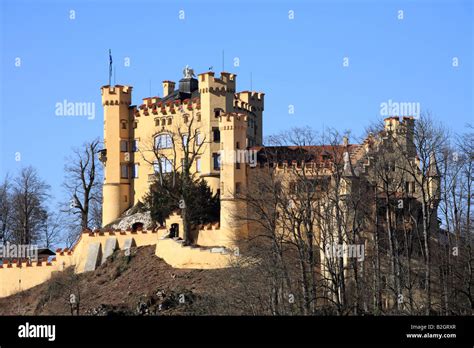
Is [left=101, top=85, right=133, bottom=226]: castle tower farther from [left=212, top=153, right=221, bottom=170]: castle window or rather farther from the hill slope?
[left=212, top=153, right=221, bottom=170]: castle window

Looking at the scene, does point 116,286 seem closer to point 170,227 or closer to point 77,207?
point 170,227

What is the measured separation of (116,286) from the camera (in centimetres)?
7844

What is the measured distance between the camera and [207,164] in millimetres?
84938

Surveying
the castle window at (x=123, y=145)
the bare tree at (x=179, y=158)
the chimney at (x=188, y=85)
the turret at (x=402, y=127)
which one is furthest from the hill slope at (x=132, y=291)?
the chimney at (x=188, y=85)

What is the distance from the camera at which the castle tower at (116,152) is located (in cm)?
8944

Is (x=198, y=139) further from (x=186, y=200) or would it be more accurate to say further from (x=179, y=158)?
(x=186, y=200)

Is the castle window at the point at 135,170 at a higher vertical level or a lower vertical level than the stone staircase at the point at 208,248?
higher

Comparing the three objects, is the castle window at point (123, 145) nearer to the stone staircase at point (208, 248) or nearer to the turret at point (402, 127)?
the stone staircase at point (208, 248)

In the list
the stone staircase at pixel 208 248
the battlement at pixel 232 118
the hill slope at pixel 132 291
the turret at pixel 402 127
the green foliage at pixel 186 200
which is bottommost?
the hill slope at pixel 132 291

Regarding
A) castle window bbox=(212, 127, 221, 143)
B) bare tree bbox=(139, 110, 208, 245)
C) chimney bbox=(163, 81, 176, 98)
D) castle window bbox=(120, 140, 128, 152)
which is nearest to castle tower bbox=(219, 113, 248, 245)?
bare tree bbox=(139, 110, 208, 245)

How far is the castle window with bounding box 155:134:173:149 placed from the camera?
89.1 m
